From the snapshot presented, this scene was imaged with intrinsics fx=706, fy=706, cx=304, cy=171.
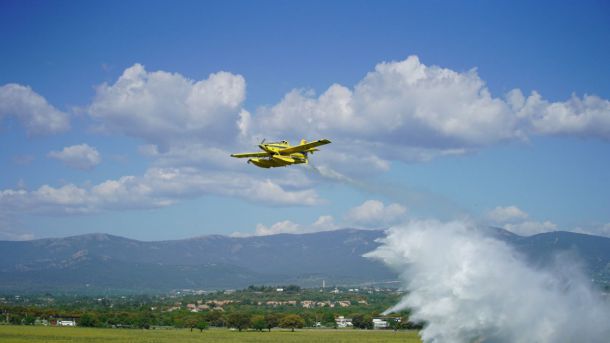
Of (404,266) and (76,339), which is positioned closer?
(404,266)

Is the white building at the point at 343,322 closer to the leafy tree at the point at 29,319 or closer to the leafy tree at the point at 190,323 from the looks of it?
the leafy tree at the point at 190,323

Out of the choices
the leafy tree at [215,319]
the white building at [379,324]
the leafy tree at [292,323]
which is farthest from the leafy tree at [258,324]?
the white building at [379,324]

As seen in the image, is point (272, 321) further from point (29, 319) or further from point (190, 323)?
point (29, 319)

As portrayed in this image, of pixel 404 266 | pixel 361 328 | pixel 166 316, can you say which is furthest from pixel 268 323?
pixel 404 266

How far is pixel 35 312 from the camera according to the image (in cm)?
17538

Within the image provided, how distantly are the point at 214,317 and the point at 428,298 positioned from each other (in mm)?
120807

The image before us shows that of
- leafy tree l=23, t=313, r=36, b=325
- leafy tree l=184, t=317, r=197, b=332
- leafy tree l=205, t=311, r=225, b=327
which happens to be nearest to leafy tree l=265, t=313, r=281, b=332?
leafy tree l=184, t=317, r=197, b=332

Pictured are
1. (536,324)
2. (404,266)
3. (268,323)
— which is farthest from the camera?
(268,323)

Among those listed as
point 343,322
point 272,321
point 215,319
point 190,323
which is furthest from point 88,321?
point 343,322

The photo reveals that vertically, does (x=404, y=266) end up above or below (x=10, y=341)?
above

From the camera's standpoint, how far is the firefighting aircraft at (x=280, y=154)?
204 ft

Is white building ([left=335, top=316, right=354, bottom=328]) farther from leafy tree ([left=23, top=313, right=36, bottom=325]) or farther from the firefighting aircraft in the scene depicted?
the firefighting aircraft

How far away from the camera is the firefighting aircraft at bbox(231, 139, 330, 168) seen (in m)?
62.1

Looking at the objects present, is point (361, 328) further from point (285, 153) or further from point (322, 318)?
point (285, 153)
